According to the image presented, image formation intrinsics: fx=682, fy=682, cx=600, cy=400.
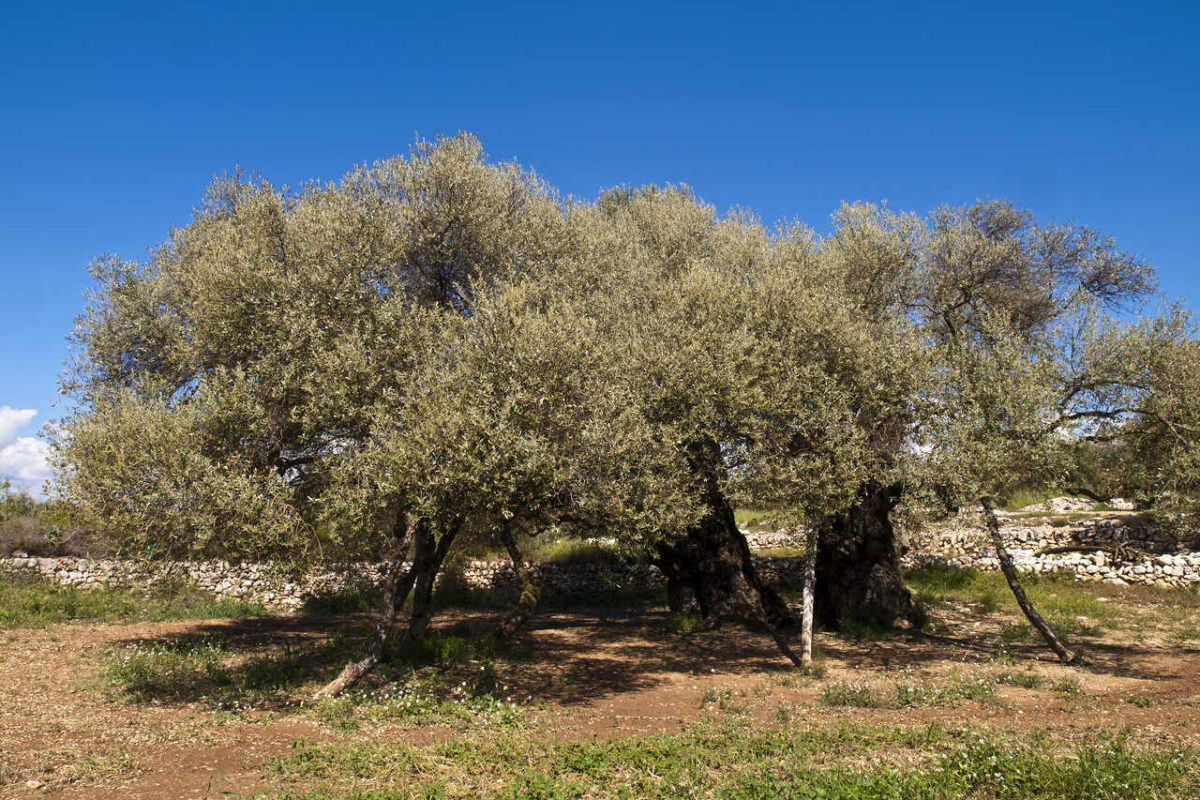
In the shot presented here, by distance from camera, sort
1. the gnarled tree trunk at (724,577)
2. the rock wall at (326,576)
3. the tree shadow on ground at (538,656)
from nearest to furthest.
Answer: the tree shadow on ground at (538,656) → the gnarled tree trunk at (724,577) → the rock wall at (326,576)

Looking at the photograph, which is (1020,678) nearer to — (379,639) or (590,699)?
(590,699)

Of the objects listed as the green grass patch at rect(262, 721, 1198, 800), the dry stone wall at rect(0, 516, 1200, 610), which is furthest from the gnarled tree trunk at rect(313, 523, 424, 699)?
the dry stone wall at rect(0, 516, 1200, 610)

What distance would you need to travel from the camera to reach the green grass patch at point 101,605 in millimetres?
19531

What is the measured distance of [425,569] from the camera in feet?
53.2

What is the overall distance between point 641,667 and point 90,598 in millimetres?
17743

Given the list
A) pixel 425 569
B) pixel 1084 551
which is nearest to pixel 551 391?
pixel 425 569

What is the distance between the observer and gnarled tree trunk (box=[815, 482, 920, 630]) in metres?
19.6

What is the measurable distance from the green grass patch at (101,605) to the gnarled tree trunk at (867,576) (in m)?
18.6

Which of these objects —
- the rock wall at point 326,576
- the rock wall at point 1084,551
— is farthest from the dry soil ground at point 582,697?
the rock wall at point 1084,551

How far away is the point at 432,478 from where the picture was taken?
11.5 metres

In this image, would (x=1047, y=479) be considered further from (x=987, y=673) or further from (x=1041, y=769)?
(x=1041, y=769)

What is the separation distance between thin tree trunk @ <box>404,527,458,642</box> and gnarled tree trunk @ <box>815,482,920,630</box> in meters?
10.7

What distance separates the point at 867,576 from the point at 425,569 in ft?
41.1

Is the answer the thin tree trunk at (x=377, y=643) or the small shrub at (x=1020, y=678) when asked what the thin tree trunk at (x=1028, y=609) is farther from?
the thin tree trunk at (x=377, y=643)
